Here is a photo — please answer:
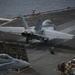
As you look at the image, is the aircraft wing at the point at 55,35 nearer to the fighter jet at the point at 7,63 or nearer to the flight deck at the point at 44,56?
the flight deck at the point at 44,56

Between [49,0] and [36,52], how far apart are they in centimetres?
12333

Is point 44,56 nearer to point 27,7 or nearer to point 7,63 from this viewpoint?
point 7,63

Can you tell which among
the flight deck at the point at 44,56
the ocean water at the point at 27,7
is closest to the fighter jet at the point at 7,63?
the flight deck at the point at 44,56

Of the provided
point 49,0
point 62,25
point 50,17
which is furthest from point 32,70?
point 49,0

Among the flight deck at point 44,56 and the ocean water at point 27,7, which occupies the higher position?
the ocean water at point 27,7

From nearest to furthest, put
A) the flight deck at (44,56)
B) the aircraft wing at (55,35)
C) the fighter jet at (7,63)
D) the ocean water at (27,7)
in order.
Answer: the fighter jet at (7,63), the flight deck at (44,56), the aircraft wing at (55,35), the ocean water at (27,7)

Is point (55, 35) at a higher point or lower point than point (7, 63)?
higher

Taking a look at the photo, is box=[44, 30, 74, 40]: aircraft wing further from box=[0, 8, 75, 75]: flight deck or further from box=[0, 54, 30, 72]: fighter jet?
box=[0, 54, 30, 72]: fighter jet

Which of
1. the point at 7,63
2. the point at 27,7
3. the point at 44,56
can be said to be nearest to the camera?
the point at 7,63

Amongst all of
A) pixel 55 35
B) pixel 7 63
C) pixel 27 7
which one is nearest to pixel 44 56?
pixel 55 35

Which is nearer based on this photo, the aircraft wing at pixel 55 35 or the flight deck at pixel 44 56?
the flight deck at pixel 44 56

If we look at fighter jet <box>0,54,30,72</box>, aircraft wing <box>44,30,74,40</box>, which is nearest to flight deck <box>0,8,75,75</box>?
aircraft wing <box>44,30,74,40</box>

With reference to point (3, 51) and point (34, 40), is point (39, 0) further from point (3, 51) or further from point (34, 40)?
point (3, 51)

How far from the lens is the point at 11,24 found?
253 feet
